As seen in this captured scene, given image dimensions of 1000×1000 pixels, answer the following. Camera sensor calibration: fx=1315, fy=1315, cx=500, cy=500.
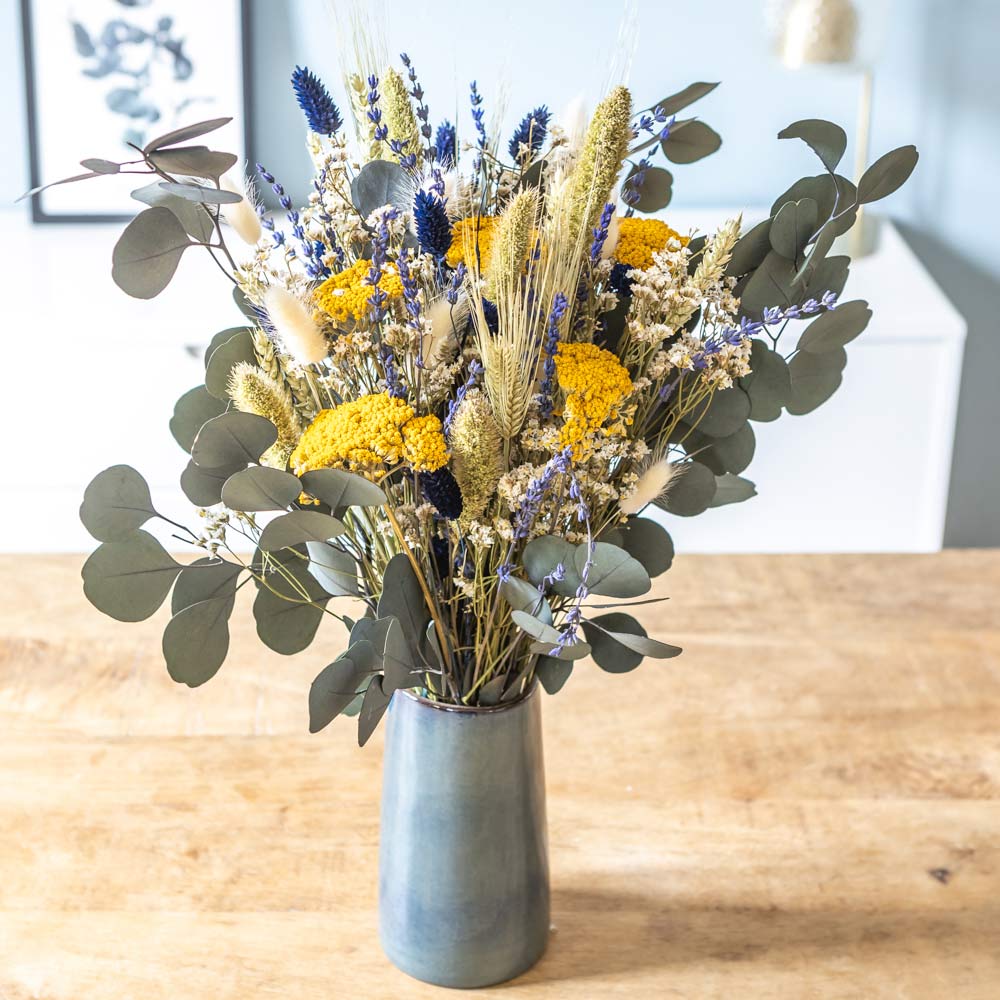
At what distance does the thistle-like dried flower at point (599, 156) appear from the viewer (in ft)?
2.15

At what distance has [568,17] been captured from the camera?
7.93 ft

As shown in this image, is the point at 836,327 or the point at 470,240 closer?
the point at 470,240

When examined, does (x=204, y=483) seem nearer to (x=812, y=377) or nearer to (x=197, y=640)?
(x=197, y=640)

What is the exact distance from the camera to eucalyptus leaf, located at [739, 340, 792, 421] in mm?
758

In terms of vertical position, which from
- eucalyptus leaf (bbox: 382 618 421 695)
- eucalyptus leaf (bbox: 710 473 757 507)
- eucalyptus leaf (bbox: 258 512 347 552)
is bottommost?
eucalyptus leaf (bbox: 382 618 421 695)

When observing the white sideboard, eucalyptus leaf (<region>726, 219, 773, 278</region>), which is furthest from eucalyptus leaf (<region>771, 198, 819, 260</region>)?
the white sideboard

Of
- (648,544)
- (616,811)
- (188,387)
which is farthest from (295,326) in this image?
(188,387)

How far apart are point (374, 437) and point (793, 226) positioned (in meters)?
0.27

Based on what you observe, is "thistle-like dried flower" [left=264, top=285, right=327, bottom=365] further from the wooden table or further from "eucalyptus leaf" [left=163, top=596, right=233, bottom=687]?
the wooden table

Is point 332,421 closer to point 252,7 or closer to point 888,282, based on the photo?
point 888,282

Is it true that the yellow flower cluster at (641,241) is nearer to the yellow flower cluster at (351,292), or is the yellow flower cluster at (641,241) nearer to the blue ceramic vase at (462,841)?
the yellow flower cluster at (351,292)

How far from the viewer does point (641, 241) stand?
0.72 metres

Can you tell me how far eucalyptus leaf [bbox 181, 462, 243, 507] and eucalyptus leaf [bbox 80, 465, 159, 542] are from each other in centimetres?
5

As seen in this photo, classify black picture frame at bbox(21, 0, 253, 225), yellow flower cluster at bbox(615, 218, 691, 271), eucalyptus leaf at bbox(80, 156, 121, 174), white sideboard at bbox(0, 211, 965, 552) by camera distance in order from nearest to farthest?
eucalyptus leaf at bbox(80, 156, 121, 174) < yellow flower cluster at bbox(615, 218, 691, 271) < white sideboard at bbox(0, 211, 965, 552) < black picture frame at bbox(21, 0, 253, 225)
